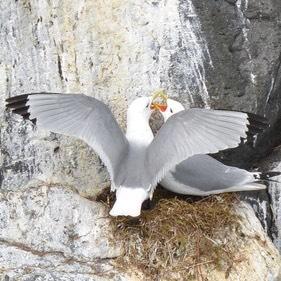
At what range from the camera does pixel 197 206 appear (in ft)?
15.5

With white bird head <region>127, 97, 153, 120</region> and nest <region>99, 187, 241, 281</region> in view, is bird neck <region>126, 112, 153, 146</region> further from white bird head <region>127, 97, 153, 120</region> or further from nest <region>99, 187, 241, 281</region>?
nest <region>99, 187, 241, 281</region>

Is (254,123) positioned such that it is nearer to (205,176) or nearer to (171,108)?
(205,176)

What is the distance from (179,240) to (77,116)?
0.74 meters

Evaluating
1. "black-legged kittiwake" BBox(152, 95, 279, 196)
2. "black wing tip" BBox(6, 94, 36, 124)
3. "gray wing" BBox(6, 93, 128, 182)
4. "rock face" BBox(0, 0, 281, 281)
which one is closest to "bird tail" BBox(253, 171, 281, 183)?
"black-legged kittiwake" BBox(152, 95, 279, 196)

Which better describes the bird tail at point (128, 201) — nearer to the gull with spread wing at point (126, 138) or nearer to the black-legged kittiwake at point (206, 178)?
the gull with spread wing at point (126, 138)

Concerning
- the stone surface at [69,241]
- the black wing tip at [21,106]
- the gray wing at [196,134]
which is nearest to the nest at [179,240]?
the stone surface at [69,241]

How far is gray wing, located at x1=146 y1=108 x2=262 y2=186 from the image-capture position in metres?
4.30

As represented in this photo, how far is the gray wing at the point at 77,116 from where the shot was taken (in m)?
4.51

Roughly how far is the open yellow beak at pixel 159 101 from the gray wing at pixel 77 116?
329mm

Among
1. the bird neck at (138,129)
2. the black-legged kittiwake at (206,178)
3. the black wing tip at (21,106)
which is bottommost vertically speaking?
the black-legged kittiwake at (206,178)

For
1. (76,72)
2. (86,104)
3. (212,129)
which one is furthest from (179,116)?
(76,72)

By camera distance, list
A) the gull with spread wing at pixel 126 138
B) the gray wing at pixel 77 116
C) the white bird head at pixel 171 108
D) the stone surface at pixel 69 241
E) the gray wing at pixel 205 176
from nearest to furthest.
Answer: the stone surface at pixel 69 241 < the gull with spread wing at pixel 126 138 < the gray wing at pixel 77 116 < the gray wing at pixel 205 176 < the white bird head at pixel 171 108

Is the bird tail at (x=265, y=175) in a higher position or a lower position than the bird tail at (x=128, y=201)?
higher

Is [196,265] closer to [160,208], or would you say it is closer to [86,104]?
[160,208]
